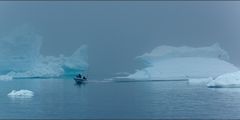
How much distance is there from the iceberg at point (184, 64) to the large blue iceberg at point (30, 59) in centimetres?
582

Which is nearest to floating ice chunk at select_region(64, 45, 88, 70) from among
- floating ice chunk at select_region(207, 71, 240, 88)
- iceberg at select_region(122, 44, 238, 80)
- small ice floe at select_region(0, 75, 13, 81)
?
iceberg at select_region(122, 44, 238, 80)

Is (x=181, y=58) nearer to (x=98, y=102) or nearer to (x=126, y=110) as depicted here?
(x=98, y=102)

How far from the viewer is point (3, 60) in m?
43.7

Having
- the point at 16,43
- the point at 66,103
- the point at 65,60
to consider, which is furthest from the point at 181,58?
the point at 66,103

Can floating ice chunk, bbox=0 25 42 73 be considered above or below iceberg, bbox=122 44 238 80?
above

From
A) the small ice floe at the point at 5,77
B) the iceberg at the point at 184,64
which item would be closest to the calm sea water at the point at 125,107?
the iceberg at the point at 184,64

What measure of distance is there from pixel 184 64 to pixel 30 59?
12.9 metres

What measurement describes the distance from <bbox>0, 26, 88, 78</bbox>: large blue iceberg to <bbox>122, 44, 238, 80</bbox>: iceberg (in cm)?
582

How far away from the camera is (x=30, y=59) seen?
42.4 m

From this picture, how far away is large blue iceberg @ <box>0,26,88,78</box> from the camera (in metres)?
41.8

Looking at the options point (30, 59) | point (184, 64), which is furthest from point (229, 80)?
point (30, 59)

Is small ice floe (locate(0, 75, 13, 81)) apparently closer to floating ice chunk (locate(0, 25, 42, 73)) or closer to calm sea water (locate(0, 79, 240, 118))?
floating ice chunk (locate(0, 25, 42, 73))

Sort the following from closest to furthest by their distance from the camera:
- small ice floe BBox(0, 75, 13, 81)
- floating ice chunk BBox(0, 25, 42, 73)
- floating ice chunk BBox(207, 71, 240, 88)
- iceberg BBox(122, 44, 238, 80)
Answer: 1. floating ice chunk BBox(207, 71, 240, 88)
2. iceberg BBox(122, 44, 238, 80)
3. floating ice chunk BBox(0, 25, 42, 73)
4. small ice floe BBox(0, 75, 13, 81)

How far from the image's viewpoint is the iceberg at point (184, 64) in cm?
3847
